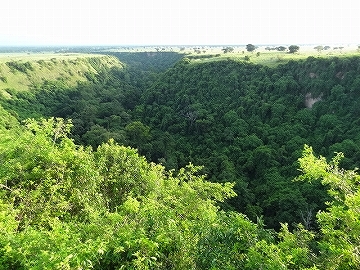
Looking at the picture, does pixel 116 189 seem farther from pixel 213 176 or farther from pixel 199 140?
pixel 199 140

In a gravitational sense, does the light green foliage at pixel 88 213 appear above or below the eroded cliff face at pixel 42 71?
above

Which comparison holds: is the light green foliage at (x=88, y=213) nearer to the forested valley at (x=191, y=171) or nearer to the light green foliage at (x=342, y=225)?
the forested valley at (x=191, y=171)

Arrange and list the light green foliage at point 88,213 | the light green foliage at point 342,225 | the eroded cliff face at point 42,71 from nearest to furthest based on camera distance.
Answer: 1. the light green foliage at point 88,213
2. the light green foliage at point 342,225
3. the eroded cliff face at point 42,71

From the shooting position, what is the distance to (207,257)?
1188cm

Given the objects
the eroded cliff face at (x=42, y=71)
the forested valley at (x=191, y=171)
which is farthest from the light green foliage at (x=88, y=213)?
the eroded cliff face at (x=42, y=71)

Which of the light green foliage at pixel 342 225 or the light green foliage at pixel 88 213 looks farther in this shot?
the light green foliage at pixel 342 225

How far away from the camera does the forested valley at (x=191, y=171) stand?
11.8m

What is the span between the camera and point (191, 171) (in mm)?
26875

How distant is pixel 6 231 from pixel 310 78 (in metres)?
70.3

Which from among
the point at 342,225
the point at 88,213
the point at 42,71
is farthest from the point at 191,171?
the point at 42,71

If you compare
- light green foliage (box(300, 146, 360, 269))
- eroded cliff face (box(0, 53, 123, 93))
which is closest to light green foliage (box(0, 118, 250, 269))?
light green foliage (box(300, 146, 360, 269))

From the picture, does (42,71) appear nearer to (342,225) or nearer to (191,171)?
(191,171)

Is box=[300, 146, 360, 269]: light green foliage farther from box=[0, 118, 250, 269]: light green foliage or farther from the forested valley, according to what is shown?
box=[0, 118, 250, 269]: light green foliage

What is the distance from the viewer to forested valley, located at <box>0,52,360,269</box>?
1177 centimetres
